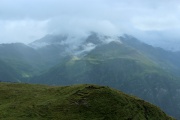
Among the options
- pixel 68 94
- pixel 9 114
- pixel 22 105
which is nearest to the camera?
pixel 9 114

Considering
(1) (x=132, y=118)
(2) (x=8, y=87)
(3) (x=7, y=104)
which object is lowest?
(1) (x=132, y=118)

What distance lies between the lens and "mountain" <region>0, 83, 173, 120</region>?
135125 mm

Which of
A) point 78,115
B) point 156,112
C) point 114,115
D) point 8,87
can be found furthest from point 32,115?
point 156,112

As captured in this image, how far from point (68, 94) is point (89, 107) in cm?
1323

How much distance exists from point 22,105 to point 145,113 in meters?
54.0

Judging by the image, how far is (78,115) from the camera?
13812 cm

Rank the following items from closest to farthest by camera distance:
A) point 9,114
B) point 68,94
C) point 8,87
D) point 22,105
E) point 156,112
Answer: point 9,114, point 22,105, point 68,94, point 156,112, point 8,87

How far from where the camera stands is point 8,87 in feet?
570

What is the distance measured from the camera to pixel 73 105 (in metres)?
144

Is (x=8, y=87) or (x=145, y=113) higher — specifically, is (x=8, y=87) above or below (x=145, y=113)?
above

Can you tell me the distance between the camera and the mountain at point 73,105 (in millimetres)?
135125

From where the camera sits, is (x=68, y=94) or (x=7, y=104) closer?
(x=7, y=104)

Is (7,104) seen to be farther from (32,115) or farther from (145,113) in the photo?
(145,113)

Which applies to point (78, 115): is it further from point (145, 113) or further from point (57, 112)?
point (145, 113)
